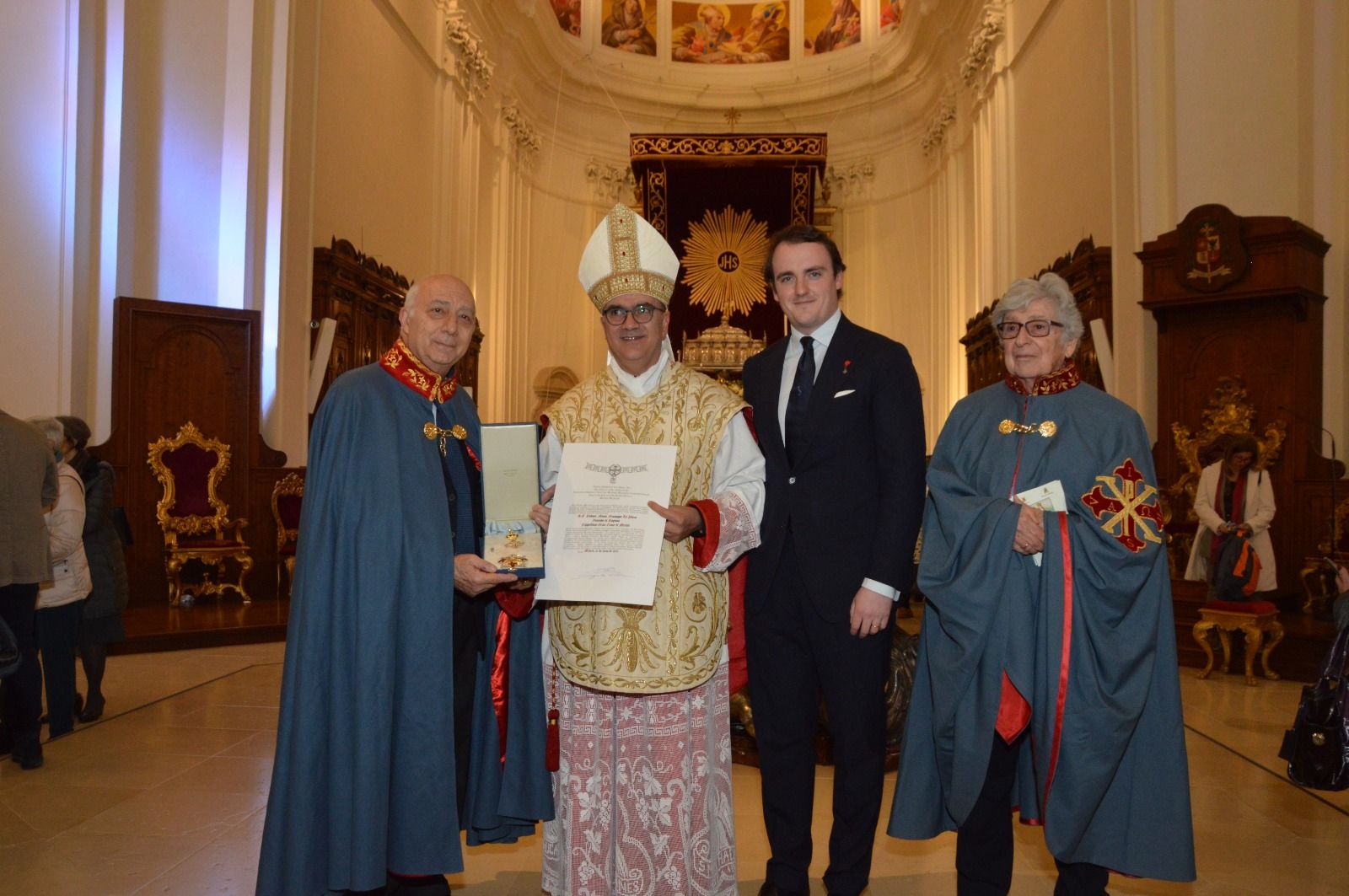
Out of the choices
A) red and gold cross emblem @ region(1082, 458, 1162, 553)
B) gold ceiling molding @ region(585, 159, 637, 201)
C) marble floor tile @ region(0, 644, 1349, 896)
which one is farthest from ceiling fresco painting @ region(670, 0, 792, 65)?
red and gold cross emblem @ region(1082, 458, 1162, 553)

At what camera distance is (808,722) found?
119 inches

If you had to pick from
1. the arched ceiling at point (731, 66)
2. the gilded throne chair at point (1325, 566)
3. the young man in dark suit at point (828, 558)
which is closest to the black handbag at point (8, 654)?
the young man in dark suit at point (828, 558)

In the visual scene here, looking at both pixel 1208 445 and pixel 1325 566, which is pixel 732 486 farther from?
pixel 1208 445

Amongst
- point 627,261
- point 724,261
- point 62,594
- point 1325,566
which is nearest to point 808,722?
point 627,261

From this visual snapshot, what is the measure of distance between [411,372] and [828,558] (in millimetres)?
1317

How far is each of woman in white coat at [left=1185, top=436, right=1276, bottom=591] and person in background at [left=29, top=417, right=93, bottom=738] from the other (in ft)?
24.4

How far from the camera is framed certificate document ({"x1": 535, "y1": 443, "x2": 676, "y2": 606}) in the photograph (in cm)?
261

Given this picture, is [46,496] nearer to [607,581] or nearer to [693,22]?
[607,581]

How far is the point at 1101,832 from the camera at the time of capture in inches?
107

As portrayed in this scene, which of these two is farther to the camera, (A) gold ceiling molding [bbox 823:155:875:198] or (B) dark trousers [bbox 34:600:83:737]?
(A) gold ceiling molding [bbox 823:155:875:198]

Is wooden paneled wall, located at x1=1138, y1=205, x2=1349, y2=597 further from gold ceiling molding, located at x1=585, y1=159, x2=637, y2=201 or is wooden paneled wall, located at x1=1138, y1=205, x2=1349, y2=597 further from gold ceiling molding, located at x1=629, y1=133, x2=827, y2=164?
gold ceiling molding, located at x1=585, y1=159, x2=637, y2=201

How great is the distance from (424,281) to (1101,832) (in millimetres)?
2414

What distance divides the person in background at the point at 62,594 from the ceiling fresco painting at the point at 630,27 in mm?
15288

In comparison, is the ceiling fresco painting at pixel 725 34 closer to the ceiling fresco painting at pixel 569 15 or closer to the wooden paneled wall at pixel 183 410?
the ceiling fresco painting at pixel 569 15
